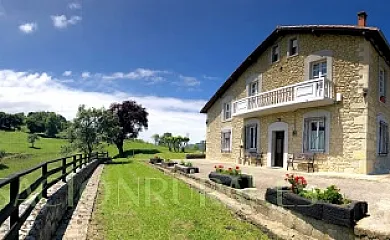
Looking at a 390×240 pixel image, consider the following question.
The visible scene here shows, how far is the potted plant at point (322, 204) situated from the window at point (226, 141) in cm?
1535

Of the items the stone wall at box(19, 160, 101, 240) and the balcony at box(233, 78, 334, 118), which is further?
the balcony at box(233, 78, 334, 118)

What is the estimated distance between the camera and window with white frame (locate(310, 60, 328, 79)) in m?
14.6

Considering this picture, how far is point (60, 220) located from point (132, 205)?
1.72 metres

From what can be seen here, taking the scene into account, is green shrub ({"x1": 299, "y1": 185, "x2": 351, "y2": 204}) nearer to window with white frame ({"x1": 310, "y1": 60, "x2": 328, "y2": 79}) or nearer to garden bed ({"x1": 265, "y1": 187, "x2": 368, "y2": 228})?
garden bed ({"x1": 265, "y1": 187, "x2": 368, "y2": 228})

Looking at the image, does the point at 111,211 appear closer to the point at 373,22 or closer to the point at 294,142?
the point at 294,142

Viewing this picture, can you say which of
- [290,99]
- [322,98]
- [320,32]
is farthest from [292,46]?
[322,98]

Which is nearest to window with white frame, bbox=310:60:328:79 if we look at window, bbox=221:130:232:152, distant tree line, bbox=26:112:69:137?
window, bbox=221:130:232:152

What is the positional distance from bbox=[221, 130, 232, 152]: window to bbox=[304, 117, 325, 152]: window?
7289 millimetres

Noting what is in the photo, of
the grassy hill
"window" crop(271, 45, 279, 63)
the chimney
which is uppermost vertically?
the chimney

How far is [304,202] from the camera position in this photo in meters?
5.38

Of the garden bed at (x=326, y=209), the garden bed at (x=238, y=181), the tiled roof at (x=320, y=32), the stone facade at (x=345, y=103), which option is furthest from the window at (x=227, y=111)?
the garden bed at (x=326, y=209)

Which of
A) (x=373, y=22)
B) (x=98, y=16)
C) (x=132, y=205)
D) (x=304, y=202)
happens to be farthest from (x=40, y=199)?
(x=373, y=22)

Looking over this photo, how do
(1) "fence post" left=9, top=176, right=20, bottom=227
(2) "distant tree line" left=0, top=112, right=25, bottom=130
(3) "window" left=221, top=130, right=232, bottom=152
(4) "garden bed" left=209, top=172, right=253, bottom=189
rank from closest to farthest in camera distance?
(1) "fence post" left=9, top=176, right=20, bottom=227 < (4) "garden bed" left=209, top=172, right=253, bottom=189 < (3) "window" left=221, top=130, right=232, bottom=152 < (2) "distant tree line" left=0, top=112, right=25, bottom=130

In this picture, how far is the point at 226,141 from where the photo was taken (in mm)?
22406
